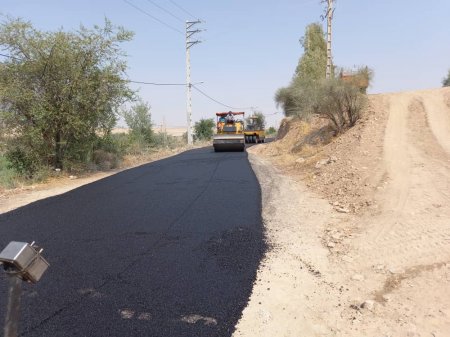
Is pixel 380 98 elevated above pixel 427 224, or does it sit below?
above

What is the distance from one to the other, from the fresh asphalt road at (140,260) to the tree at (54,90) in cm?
545

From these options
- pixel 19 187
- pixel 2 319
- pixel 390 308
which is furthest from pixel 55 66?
pixel 390 308

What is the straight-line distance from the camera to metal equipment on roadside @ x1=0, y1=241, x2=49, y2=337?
8.69 ft

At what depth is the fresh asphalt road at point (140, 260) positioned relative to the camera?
458 centimetres

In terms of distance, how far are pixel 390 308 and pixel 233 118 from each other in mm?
29959

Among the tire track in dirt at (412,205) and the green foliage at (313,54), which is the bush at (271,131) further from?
the tire track in dirt at (412,205)

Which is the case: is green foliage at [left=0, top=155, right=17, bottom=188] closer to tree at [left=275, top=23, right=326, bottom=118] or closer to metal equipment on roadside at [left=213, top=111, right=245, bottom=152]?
metal equipment on roadside at [left=213, top=111, right=245, bottom=152]

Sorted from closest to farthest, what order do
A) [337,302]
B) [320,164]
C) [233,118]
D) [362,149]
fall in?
[337,302], [362,149], [320,164], [233,118]

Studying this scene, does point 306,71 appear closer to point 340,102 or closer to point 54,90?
point 340,102

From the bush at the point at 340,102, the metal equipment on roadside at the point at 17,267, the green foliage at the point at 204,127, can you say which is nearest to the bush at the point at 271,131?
the green foliage at the point at 204,127

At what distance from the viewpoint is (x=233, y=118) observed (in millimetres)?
34312

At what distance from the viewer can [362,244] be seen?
283 inches

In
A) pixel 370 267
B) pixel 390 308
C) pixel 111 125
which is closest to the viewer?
pixel 390 308

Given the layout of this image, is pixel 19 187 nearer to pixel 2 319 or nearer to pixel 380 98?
pixel 2 319
